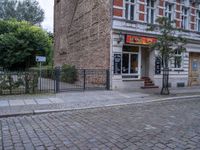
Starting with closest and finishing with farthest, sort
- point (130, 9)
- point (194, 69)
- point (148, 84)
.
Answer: point (130, 9) < point (148, 84) < point (194, 69)

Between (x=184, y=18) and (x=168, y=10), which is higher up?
(x=168, y=10)

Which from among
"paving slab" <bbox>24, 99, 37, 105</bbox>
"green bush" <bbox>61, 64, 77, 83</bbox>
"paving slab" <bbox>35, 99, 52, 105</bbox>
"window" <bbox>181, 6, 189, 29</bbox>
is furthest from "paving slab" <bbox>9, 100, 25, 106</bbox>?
"window" <bbox>181, 6, 189, 29</bbox>

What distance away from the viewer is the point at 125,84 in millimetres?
18484

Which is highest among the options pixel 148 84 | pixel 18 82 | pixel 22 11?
pixel 22 11

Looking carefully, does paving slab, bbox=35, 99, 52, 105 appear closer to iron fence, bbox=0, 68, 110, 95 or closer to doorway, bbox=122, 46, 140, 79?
iron fence, bbox=0, 68, 110, 95

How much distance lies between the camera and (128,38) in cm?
1798

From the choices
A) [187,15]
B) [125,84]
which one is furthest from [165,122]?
[187,15]

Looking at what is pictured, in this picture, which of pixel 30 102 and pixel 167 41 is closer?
pixel 30 102

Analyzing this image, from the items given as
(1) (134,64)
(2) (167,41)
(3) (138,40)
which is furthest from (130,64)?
(2) (167,41)

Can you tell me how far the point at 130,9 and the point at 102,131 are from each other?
13446 millimetres

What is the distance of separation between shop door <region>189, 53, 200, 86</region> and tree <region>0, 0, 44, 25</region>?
53.4 m

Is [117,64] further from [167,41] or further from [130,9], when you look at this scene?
[130,9]

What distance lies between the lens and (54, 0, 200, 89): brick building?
17906 millimetres

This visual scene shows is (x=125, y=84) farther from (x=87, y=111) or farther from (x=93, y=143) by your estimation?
(x=93, y=143)
